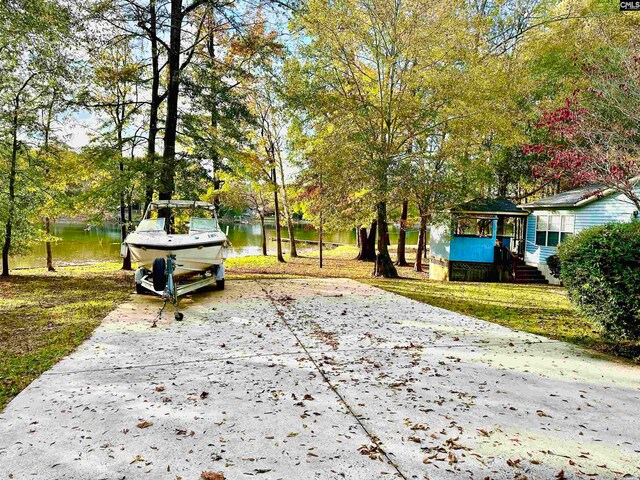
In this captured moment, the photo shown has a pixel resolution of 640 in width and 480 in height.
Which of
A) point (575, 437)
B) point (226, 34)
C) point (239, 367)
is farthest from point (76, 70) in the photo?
point (575, 437)

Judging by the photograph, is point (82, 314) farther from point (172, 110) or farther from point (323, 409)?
point (172, 110)

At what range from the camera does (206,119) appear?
11375 millimetres

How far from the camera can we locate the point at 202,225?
8547mm

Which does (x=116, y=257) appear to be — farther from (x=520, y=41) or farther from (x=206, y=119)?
(x=520, y=41)

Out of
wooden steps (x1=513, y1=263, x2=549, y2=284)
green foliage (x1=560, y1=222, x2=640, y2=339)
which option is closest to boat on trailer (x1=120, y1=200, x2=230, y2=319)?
green foliage (x1=560, y1=222, x2=640, y2=339)

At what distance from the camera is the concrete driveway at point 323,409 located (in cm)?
237

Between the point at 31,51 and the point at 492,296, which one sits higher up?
the point at 31,51

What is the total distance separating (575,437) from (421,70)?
11576 mm

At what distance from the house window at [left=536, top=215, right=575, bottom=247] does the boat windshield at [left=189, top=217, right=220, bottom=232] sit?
42.5ft

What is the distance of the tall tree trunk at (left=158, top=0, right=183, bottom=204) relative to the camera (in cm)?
967

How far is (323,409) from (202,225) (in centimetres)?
632

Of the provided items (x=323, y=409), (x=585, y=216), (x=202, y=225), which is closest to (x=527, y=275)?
(x=585, y=216)

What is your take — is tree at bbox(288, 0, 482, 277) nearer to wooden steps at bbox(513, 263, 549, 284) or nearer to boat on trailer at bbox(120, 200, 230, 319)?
boat on trailer at bbox(120, 200, 230, 319)

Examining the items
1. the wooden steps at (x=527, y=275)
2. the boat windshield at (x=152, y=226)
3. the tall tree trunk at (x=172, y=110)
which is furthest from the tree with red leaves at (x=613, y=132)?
the tall tree trunk at (x=172, y=110)
